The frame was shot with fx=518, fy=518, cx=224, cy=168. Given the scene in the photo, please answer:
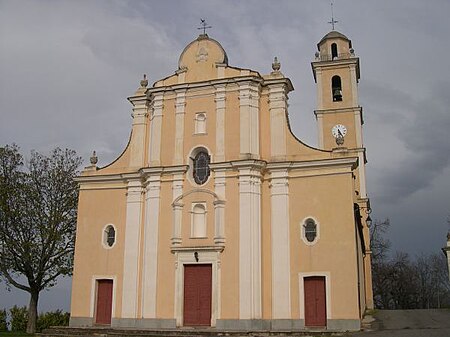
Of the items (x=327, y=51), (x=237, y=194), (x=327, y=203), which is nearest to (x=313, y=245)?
(x=327, y=203)

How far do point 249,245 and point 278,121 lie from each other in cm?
584

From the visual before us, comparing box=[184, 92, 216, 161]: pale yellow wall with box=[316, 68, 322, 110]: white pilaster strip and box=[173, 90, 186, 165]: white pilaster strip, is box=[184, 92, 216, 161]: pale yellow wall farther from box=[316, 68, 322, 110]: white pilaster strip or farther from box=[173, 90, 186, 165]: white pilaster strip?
box=[316, 68, 322, 110]: white pilaster strip

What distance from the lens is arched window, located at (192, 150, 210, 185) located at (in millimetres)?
23406

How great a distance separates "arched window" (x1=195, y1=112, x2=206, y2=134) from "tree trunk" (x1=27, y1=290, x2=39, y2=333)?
1381 centimetres

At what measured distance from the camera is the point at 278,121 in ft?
77.0

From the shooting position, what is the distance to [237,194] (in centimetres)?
2245

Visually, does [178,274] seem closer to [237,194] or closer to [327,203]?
[237,194]

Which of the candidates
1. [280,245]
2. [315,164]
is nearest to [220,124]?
[315,164]

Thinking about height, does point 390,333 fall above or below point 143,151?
below

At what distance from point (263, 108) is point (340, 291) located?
29.1 feet

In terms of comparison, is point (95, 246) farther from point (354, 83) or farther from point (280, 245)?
point (354, 83)

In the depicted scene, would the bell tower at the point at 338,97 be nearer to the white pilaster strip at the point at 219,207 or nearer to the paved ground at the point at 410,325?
the paved ground at the point at 410,325

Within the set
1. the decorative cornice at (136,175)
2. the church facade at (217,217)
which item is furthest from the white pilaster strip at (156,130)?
the decorative cornice at (136,175)

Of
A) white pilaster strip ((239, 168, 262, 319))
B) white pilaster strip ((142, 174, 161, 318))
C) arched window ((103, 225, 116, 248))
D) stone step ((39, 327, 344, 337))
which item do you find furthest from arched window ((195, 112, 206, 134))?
stone step ((39, 327, 344, 337))
